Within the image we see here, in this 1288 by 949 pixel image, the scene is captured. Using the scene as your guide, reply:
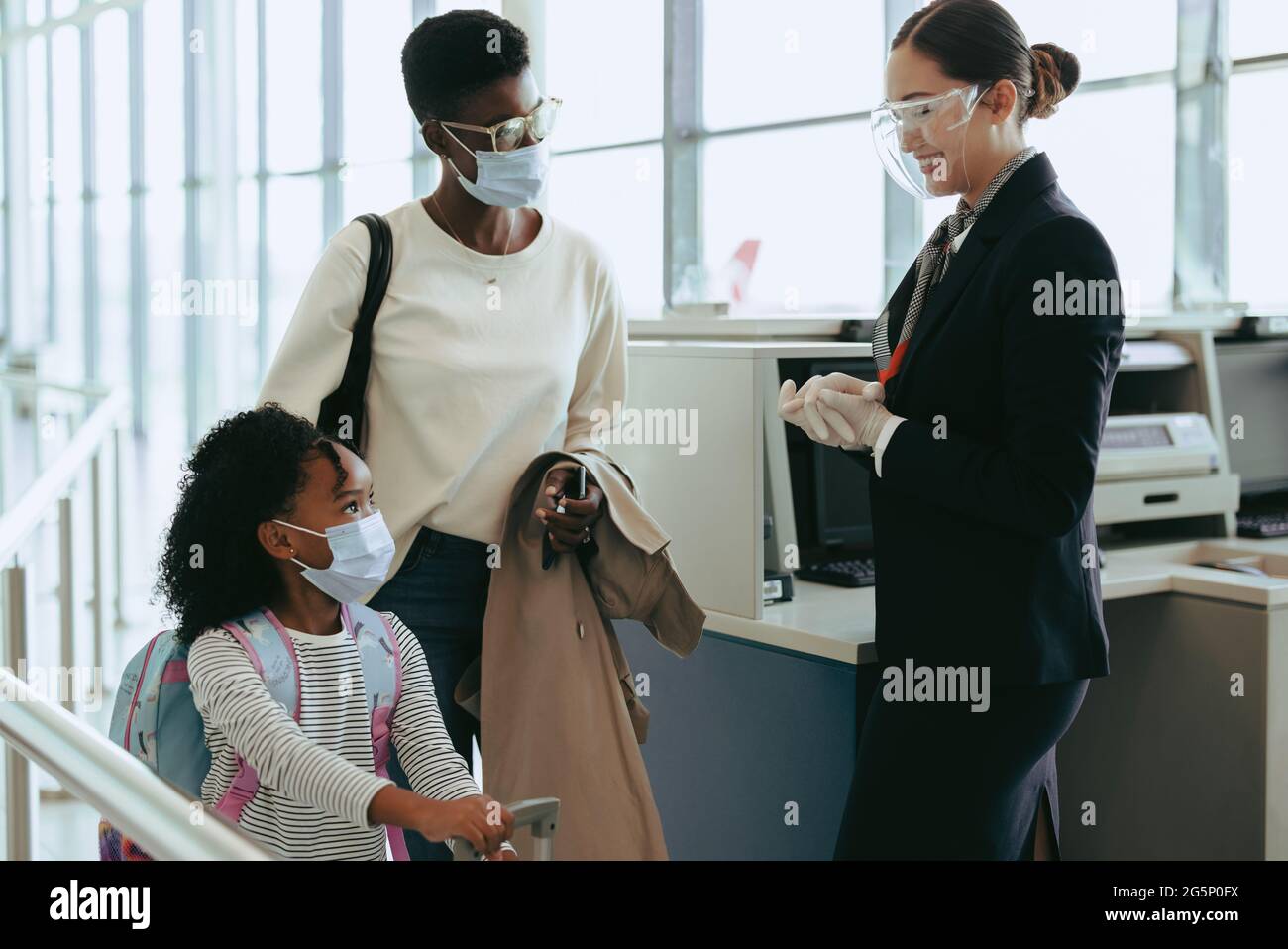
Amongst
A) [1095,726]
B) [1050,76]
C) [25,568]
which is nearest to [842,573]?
[1095,726]

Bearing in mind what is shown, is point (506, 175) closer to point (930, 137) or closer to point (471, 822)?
point (930, 137)

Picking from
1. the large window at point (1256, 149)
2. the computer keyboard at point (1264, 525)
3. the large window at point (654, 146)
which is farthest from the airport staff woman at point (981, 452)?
the large window at point (1256, 149)

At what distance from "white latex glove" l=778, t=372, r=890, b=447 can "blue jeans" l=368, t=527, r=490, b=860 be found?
47cm

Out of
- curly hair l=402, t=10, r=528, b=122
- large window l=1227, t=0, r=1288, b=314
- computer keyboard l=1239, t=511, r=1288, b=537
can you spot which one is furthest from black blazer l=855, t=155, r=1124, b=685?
large window l=1227, t=0, r=1288, b=314

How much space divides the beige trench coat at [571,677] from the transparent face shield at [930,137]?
22.7 inches

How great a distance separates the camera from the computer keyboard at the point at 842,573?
2.40 m

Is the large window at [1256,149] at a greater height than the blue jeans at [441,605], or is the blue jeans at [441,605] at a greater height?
the large window at [1256,149]

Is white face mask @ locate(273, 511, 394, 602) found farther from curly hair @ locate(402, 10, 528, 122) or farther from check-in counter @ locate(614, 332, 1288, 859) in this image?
check-in counter @ locate(614, 332, 1288, 859)

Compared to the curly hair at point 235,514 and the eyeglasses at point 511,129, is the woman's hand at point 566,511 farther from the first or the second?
the eyeglasses at point 511,129

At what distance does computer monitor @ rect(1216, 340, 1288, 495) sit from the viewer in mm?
3051

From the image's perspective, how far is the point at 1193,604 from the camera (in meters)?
2.33
